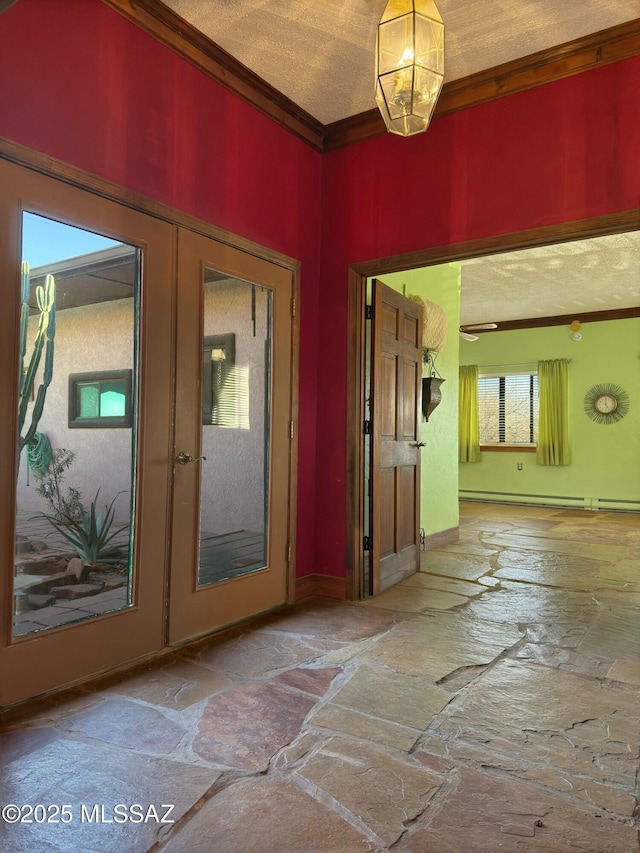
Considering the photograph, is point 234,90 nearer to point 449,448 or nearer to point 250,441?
point 250,441

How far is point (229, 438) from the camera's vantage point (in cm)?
315

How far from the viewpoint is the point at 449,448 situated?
573cm

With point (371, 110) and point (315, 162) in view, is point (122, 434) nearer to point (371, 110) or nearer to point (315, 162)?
point (315, 162)

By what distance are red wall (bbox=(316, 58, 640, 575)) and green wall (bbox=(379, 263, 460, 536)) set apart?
1334 millimetres

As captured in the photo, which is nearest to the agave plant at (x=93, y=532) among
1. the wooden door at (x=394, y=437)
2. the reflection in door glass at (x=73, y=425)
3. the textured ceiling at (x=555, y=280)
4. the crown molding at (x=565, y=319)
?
the reflection in door glass at (x=73, y=425)

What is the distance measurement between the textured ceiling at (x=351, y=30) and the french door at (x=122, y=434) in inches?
40.2

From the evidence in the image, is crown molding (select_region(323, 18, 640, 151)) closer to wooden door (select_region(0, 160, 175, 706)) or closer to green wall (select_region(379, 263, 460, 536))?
green wall (select_region(379, 263, 460, 536))

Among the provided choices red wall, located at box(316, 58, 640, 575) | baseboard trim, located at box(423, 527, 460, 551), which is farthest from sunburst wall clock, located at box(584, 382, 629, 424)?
red wall, located at box(316, 58, 640, 575)

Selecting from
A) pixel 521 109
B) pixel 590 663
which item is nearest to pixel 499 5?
pixel 521 109

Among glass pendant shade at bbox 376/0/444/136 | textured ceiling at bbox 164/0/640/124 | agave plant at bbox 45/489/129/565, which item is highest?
textured ceiling at bbox 164/0/640/124

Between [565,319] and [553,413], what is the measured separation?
1468 mm

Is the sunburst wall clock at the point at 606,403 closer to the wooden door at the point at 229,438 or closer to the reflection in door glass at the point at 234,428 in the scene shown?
the wooden door at the point at 229,438

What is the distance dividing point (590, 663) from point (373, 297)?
238 cm

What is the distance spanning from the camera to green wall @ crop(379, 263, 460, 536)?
17.1 ft
